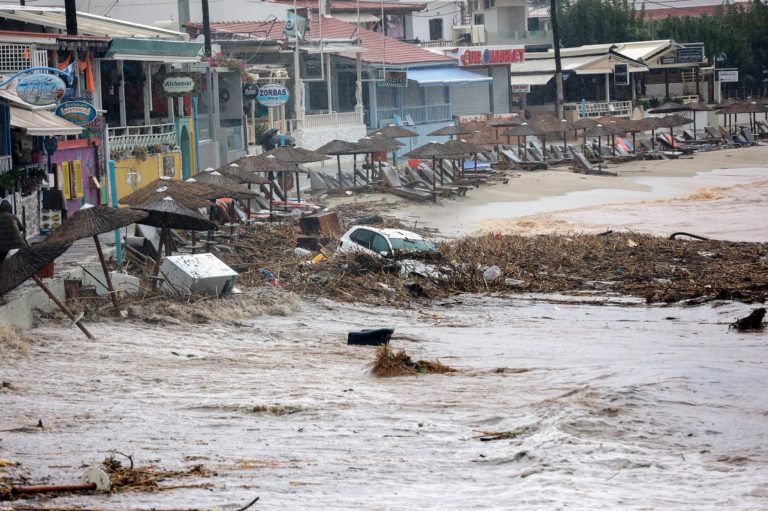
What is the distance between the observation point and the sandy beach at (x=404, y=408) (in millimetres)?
8391

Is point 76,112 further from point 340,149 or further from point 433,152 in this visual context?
point 433,152

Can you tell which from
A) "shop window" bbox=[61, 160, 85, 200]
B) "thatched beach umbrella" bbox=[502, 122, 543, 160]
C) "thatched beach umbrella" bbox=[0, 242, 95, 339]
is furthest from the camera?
"thatched beach umbrella" bbox=[502, 122, 543, 160]

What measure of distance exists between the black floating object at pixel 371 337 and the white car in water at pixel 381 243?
6.24 meters

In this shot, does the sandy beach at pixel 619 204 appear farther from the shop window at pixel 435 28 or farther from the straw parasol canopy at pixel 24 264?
the shop window at pixel 435 28

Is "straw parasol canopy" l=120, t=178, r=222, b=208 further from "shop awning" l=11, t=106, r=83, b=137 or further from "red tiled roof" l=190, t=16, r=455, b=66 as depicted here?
"red tiled roof" l=190, t=16, r=455, b=66

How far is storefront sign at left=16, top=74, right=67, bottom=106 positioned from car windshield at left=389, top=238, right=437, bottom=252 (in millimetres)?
6739

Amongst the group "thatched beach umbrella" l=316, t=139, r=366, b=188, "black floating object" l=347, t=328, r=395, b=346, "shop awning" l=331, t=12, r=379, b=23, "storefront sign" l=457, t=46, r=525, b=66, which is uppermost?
"shop awning" l=331, t=12, r=379, b=23

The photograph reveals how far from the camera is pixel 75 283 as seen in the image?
1656 centimetres

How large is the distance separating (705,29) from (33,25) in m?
59.7

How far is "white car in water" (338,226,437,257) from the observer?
21.7 metres

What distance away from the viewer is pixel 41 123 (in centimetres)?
2064

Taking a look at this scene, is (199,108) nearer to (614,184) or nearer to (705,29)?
(614,184)

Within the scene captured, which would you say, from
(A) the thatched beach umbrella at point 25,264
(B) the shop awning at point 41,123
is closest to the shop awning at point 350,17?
(B) the shop awning at point 41,123

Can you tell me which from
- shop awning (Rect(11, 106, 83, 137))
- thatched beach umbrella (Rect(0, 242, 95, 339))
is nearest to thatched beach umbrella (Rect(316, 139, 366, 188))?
shop awning (Rect(11, 106, 83, 137))
